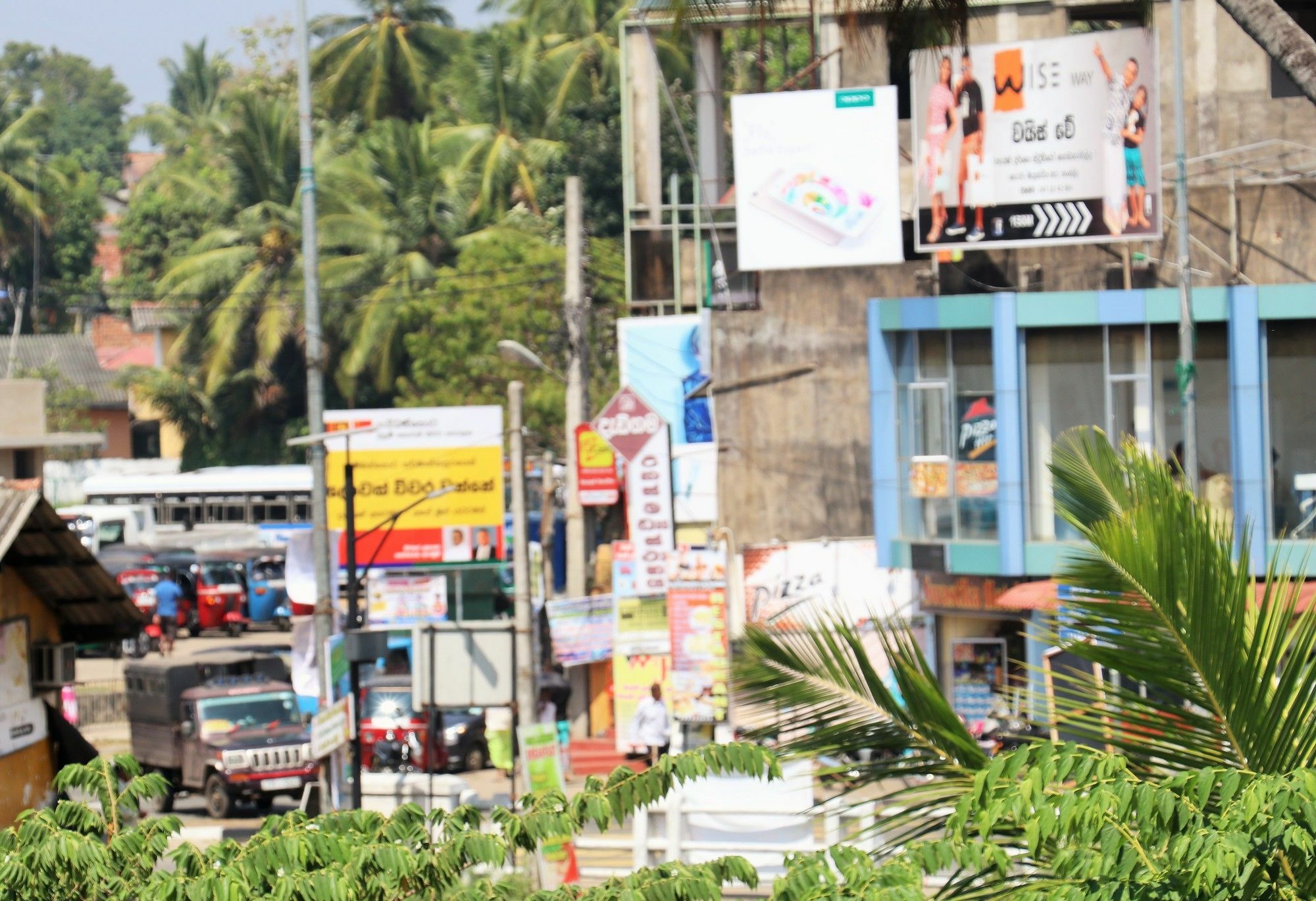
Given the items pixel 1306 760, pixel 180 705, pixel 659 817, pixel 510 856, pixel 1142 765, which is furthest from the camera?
pixel 180 705

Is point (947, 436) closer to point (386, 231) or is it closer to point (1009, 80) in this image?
point (1009, 80)

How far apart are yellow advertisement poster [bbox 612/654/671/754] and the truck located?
486cm

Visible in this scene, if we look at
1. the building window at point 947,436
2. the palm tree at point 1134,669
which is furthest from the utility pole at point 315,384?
the palm tree at point 1134,669

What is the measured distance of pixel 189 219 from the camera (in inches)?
2699

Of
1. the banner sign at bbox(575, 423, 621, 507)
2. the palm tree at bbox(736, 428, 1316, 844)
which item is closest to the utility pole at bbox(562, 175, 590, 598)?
the banner sign at bbox(575, 423, 621, 507)

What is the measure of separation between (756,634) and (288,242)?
52075 mm

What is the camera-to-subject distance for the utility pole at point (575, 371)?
86.9ft

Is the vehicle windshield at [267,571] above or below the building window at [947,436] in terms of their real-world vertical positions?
below

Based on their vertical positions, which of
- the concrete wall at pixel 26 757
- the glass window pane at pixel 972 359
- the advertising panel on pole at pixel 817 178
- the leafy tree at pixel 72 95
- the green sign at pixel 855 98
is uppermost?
the leafy tree at pixel 72 95

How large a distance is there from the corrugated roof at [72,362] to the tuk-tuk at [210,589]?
71.7 ft

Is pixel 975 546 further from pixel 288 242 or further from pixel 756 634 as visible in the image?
pixel 288 242

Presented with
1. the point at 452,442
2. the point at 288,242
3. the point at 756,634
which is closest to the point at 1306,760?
the point at 756,634

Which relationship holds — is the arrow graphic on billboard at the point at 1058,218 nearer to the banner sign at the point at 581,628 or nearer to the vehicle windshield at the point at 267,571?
the banner sign at the point at 581,628

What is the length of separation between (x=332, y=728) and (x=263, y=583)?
80.7 feet
